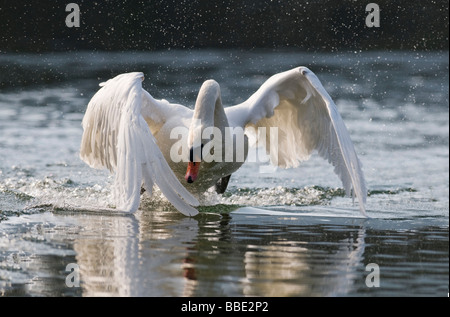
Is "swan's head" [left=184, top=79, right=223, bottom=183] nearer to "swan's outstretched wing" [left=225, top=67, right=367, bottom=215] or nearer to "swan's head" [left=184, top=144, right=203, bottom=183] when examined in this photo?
"swan's head" [left=184, top=144, right=203, bottom=183]

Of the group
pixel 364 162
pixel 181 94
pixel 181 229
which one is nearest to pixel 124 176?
pixel 181 229

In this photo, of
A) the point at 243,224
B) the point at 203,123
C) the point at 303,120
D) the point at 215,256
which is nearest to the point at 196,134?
the point at 203,123

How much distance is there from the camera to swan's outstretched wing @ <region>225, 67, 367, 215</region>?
33.4 feet

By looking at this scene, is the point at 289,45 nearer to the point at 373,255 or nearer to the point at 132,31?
the point at 132,31

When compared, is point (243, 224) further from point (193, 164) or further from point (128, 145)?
point (128, 145)

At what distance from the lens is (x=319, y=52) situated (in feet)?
109

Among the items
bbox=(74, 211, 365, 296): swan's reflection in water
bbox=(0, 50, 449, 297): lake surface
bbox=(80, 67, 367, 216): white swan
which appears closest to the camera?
bbox=(74, 211, 365, 296): swan's reflection in water

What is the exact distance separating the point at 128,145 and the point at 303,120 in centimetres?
324

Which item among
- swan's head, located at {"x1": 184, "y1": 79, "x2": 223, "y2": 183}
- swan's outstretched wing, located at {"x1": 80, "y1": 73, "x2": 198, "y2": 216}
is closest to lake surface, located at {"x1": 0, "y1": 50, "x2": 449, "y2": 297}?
swan's outstretched wing, located at {"x1": 80, "y1": 73, "x2": 198, "y2": 216}

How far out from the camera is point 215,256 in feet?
25.4

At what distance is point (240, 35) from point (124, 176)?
86.6 ft

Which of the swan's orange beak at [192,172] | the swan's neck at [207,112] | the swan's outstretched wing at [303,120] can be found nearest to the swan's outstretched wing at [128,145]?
the swan's orange beak at [192,172]

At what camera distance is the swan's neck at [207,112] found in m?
9.62
